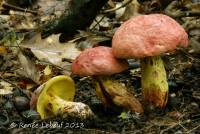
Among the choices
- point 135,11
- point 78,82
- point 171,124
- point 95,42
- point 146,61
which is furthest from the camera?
point 135,11

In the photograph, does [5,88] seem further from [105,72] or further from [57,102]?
[105,72]

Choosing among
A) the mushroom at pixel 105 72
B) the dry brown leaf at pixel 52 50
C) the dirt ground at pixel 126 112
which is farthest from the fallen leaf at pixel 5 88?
the mushroom at pixel 105 72

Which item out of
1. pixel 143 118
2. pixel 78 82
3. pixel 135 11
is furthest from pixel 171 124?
pixel 135 11

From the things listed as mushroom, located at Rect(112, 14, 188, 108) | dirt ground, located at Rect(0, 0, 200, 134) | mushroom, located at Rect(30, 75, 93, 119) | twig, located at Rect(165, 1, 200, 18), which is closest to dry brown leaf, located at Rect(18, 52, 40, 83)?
dirt ground, located at Rect(0, 0, 200, 134)

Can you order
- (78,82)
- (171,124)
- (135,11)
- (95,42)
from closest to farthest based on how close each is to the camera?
(171,124), (78,82), (95,42), (135,11)

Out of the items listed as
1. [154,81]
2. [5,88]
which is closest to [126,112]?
[154,81]

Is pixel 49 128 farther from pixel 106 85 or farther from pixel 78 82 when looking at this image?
pixel 78 82
